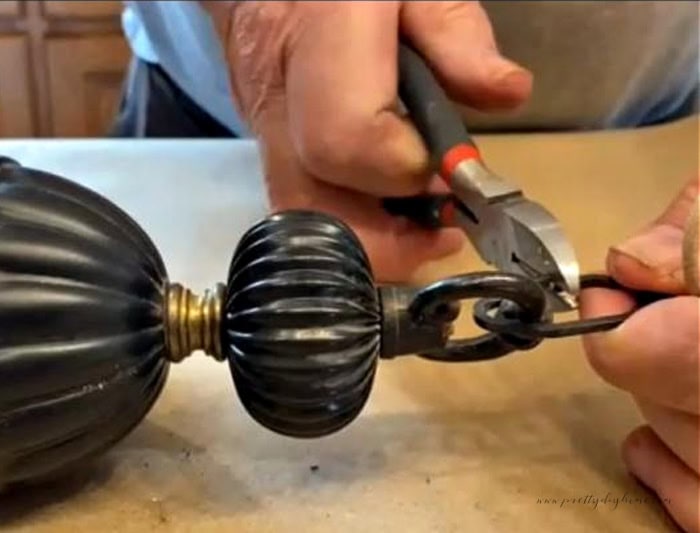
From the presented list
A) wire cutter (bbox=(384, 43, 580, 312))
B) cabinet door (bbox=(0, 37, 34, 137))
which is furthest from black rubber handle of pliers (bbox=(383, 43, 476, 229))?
cabinet door (bbox=(0, 37, 34, 137))

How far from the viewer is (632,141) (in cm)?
73

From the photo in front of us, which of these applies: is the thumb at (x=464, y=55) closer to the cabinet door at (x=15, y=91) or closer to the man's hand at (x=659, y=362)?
the man's hand at (x=659, y=362)

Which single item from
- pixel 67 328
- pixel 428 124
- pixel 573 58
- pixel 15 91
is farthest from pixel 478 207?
pixel 15 91

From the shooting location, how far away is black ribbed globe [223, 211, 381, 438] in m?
0.39

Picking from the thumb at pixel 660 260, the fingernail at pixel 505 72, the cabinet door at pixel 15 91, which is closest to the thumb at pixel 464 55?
the fingernail at pixel 505 72

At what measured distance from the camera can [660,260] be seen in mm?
422

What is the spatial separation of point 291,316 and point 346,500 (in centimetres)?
7

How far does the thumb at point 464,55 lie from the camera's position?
0.57 m

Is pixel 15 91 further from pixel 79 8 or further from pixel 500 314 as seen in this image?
pixel 500 314

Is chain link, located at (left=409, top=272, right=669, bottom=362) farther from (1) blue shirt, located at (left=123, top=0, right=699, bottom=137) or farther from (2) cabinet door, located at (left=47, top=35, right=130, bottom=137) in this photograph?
(2) cabinet door, located at (left=47, top=35, right=130, bottom=137)

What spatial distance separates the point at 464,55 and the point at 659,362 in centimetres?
21

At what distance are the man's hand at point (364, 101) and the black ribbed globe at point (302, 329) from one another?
0.14m

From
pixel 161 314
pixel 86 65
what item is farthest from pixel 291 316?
pixel 86 65

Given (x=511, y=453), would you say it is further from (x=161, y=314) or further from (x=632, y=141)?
(x=632, y=141)
